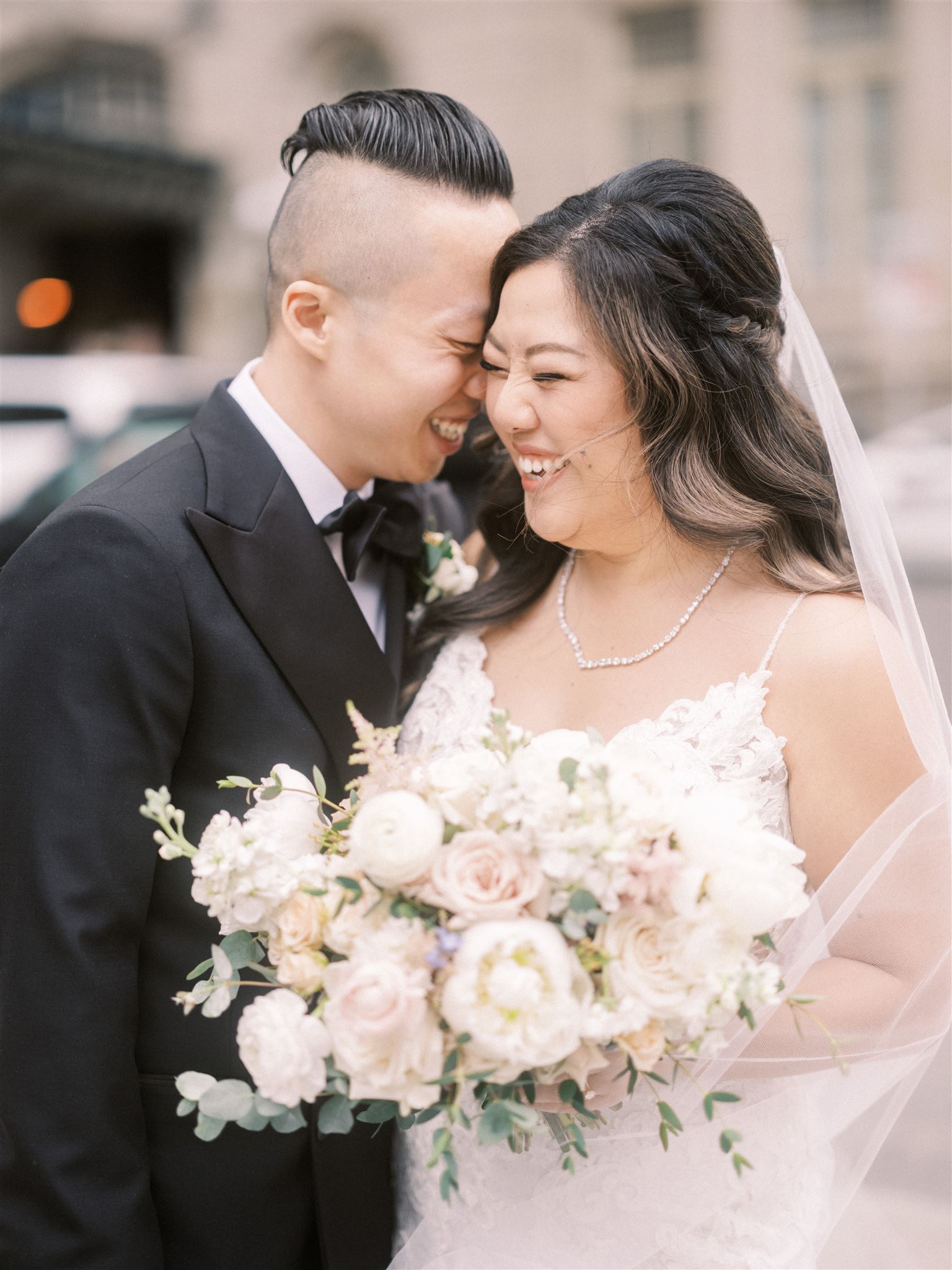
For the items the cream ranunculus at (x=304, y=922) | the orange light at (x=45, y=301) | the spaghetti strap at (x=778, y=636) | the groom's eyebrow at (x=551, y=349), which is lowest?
the orange light at (x=45, y=301)

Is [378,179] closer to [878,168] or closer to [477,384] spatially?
[477,384]

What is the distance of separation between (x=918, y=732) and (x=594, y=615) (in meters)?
0.75

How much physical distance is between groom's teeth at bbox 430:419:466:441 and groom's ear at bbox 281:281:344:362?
272mm

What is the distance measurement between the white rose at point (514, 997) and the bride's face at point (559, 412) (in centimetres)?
105

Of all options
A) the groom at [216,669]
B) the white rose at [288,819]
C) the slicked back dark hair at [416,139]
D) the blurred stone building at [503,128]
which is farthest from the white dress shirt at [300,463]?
the blurred stone building at [503,128]

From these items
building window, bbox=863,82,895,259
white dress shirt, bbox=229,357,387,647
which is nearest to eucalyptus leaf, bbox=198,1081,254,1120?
white dress shirt, bbox=229,357,387,647

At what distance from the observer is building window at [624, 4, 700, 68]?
531 inches

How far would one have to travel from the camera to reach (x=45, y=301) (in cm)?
1373

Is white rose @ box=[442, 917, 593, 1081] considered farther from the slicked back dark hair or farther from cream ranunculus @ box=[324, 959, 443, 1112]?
the slicked back dark hair

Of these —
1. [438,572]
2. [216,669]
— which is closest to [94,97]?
[438,572]

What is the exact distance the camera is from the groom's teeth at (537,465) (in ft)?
7.27

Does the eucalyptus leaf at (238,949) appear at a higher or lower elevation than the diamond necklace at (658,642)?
lower

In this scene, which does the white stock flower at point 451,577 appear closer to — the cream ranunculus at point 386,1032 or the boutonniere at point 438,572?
the boutonniere at point 438,572

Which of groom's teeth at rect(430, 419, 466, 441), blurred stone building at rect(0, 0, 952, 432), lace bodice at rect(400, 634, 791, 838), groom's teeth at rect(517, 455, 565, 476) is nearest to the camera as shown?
lace bodice at rect(400, 634, 791, 838)
